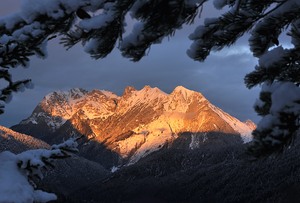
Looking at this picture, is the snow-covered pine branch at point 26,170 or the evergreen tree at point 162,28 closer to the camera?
the evergreen tree at point 162,28

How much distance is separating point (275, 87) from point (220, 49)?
214cm

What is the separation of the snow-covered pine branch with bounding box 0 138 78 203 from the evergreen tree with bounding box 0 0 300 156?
1443 millimetres

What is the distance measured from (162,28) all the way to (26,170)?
287cm

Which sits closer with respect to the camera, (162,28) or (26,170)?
(162,28)

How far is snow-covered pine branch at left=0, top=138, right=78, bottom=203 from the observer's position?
560 cm

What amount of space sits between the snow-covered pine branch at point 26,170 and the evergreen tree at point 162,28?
1.44m

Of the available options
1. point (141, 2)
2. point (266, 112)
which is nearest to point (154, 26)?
point (141, 2)

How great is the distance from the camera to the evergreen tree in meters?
4.30

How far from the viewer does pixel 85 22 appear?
4.47 meters

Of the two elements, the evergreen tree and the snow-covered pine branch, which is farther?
the snow-covered pine branch

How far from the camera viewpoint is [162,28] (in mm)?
4898

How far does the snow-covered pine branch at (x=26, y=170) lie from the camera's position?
18.4 ft

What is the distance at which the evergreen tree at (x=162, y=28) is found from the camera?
169 inches

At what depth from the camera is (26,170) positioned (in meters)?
6.14
